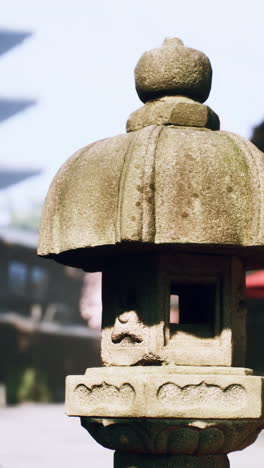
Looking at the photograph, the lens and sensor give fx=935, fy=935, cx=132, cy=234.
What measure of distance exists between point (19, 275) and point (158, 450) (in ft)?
77.5

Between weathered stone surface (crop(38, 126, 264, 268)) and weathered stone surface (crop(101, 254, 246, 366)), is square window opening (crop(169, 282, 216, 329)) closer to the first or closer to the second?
weathered stone surface (crop(101, 254, 246, 366))

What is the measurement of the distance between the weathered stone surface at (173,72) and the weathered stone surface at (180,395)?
1621 mm

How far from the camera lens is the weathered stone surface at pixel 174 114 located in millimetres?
5340

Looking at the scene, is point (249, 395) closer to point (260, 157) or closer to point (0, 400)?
point (260, 157)

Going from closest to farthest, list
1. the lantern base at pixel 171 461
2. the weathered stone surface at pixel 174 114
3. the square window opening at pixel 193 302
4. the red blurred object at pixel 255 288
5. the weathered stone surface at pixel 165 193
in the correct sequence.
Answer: the weathered stone surface at pixel 165 193 < the lantern base at pixel 171 461 < the weathered stone surface at pixel 174 114 < the square window opening at pixel 193 302 < the red blurred object at pixel 255 288

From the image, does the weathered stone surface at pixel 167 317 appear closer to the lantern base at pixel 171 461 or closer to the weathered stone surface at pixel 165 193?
the weathered stone surface at pixel 165 193

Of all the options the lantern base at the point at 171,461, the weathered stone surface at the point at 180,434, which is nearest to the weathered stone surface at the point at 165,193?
the weathered stone surface at the point at 180,434

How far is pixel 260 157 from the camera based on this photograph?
517 centimetres

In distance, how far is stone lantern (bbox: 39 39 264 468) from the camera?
4.87m

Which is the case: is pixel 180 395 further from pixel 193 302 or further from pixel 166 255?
pixel 193 302

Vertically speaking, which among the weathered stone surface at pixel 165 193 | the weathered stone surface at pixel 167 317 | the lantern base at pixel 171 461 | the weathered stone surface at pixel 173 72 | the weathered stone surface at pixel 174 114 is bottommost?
the lantern base at pixel 171 461

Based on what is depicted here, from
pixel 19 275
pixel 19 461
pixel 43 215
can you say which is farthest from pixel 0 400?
pixel 43 215

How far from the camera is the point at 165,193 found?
16.0 feet

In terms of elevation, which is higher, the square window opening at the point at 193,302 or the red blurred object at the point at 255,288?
the red blurred object at the point at 255,288
